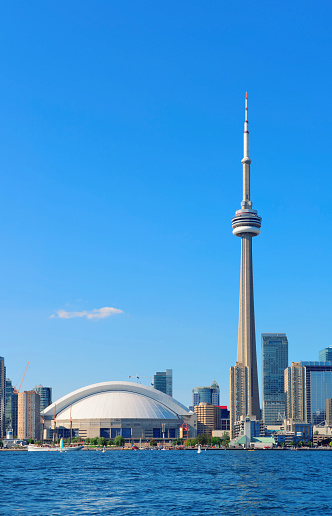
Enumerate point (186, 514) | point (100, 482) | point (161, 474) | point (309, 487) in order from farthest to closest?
point (161, 474), point (100, 482), point (309, 487), point (186, 514)

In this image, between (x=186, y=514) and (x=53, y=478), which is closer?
(x=186, y=514)

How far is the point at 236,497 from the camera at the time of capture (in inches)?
3076

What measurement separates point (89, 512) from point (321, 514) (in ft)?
70.6

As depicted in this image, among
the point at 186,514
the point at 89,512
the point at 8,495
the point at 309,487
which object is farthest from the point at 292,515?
the point at 8,495

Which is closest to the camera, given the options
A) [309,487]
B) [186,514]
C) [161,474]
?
[186,514]

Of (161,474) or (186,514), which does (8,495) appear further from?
(161,474)

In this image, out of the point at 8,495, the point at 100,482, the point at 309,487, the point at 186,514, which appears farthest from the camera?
the point at 100,482

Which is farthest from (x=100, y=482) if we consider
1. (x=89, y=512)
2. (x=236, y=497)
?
(x=89, y=512)

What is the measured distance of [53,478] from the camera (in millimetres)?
108562

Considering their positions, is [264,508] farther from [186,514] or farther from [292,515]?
[186,514]

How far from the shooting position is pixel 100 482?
99.2 metres

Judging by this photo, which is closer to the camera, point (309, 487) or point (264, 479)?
point (309, 487)

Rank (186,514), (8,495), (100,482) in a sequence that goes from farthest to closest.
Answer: (100,482)
(8,495)
(186,514)

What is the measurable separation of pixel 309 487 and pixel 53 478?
39.1m
